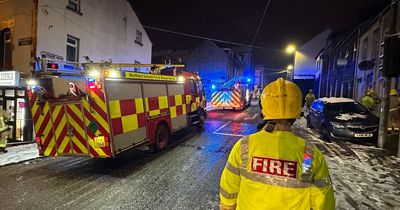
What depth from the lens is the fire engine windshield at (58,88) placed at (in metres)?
6.26

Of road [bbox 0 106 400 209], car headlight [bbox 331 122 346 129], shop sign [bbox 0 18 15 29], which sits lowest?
road [bbox 0 106 400 209]

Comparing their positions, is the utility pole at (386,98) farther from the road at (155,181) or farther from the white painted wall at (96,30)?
the white painted wall at (96,30)

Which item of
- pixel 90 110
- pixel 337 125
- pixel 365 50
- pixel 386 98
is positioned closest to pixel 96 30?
pixel 90 110

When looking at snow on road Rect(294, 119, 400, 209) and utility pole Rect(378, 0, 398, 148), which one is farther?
utility pole Rect(378, 0, 398, 148)

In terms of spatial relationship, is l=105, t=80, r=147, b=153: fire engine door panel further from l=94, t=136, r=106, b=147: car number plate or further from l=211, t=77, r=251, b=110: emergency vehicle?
l=211, t=77, r=251, b=110: emergency vehicle

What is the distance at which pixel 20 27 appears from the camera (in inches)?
463

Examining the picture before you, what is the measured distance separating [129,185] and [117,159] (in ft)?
7.24

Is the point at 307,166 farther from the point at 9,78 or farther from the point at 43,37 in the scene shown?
the point at 43,37

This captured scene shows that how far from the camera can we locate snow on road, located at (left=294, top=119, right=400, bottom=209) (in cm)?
480

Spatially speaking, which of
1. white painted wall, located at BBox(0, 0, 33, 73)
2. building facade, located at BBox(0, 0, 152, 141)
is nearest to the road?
building facade, located at BBox(0, 0, 152, 141)

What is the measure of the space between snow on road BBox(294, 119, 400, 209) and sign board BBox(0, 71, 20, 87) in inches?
426

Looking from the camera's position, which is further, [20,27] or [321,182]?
[20,27]

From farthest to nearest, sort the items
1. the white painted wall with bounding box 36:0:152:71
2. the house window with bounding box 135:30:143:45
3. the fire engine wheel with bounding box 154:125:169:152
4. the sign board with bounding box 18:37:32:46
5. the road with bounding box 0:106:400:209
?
1. the house window with bounding box 135:30:143:45
2. the white painted wall with bounding box 36:0:152:71
3. the sign board with bounding box 18:37:32:46
4. the fire engine wheel with bounding box 154:125:169:152
5. the road with bounding box 0:106:400:209

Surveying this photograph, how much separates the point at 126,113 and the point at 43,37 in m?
7.56
